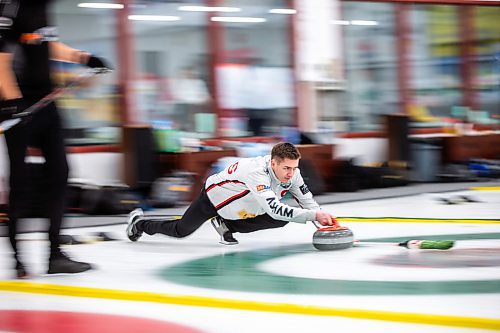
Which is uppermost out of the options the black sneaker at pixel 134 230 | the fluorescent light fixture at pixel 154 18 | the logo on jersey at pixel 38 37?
the fluorescent light fixture at pixel 154 18

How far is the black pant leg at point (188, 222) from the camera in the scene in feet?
20.2

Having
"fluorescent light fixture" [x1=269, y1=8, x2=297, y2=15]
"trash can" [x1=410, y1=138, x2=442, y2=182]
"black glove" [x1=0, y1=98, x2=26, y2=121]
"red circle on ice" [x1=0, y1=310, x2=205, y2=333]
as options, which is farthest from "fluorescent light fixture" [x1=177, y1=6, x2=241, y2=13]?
"red circle on ice" [x1=0, y1=310, x2=205, y2=333]

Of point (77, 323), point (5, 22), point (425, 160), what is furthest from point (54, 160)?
point (425, 160)

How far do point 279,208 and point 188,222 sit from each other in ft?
2.64

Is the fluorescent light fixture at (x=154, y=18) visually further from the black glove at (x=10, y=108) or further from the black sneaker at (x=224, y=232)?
the black glove at (x=10, y=108)

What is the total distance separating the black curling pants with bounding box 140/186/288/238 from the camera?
6.09 metres

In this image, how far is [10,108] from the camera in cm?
467

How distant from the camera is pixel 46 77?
4.79 m

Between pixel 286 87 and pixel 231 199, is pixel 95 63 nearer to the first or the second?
pixel 231 199

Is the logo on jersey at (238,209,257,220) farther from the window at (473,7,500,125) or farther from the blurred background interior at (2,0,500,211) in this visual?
the window at (473,7,500,125)

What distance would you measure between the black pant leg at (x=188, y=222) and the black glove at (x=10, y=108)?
1750mm

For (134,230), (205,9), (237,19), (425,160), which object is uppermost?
(205,9)

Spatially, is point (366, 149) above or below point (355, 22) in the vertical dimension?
below

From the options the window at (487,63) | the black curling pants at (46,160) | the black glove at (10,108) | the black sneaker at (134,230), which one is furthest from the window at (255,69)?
the black glove at (10,108)
